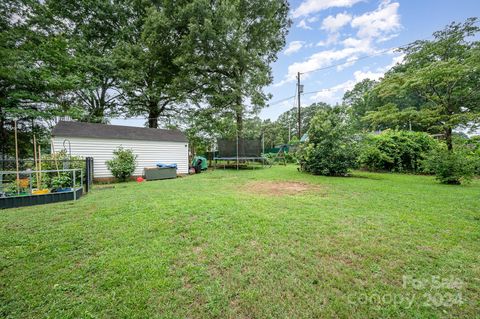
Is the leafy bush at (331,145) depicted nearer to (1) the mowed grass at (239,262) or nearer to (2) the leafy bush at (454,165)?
(2) the leafy bush at (454,165)

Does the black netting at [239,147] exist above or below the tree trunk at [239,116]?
below

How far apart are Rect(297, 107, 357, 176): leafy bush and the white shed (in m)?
6.96

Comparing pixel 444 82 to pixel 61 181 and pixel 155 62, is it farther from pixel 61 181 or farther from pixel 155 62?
pixel 155 62

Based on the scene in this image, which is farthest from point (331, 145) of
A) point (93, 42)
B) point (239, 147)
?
point (93, 42)

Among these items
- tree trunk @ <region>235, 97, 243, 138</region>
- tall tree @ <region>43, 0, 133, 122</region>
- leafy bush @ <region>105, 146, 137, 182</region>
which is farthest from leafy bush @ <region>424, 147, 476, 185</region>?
tall tree @ <region>43, 0, 133, 122</region>

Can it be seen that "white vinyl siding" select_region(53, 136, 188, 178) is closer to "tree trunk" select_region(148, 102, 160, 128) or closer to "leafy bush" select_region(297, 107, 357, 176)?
"tree trunk" select_region(148, 102, 160, 128)

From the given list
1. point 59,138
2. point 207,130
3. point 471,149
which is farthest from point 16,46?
point 471,149

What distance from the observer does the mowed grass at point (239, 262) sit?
1492 mm

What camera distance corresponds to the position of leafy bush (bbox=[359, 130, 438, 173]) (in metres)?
9.62

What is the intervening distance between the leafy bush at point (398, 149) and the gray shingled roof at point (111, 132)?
34.1ft

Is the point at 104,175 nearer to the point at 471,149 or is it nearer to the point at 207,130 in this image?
the point at 207,130

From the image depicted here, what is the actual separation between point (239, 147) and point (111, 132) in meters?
6.96

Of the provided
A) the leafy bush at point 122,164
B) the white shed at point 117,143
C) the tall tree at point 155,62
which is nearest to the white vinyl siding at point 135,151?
the white shed at point 117,143

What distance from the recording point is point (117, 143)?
888 centimetres
